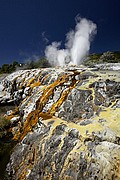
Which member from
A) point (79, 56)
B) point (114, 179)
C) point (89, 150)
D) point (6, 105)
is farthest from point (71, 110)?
point (79, 56)

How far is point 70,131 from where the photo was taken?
42.0ft

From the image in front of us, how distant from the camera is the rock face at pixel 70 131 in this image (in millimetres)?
10562

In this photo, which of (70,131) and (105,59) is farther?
(105,59)

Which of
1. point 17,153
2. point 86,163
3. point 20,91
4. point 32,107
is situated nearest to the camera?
point 86,163

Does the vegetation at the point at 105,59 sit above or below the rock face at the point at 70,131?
above

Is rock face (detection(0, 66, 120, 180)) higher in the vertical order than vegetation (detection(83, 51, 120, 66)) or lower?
lower

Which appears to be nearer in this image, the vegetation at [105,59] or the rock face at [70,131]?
the rock face at [70,131]

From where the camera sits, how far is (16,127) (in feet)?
65.0

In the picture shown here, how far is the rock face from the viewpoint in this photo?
10562 mm

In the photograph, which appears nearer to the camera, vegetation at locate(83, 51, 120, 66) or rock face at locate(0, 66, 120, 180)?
rock face at locate(0, 66, 120, 180)

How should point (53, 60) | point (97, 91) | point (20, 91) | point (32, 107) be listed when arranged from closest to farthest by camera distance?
point (97, 91)
point (32, 107)
point (20, 91)
point (53, 60)

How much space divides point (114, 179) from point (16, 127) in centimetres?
1242

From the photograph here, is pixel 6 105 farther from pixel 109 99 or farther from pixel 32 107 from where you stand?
pixel 109 99

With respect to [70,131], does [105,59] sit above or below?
above
